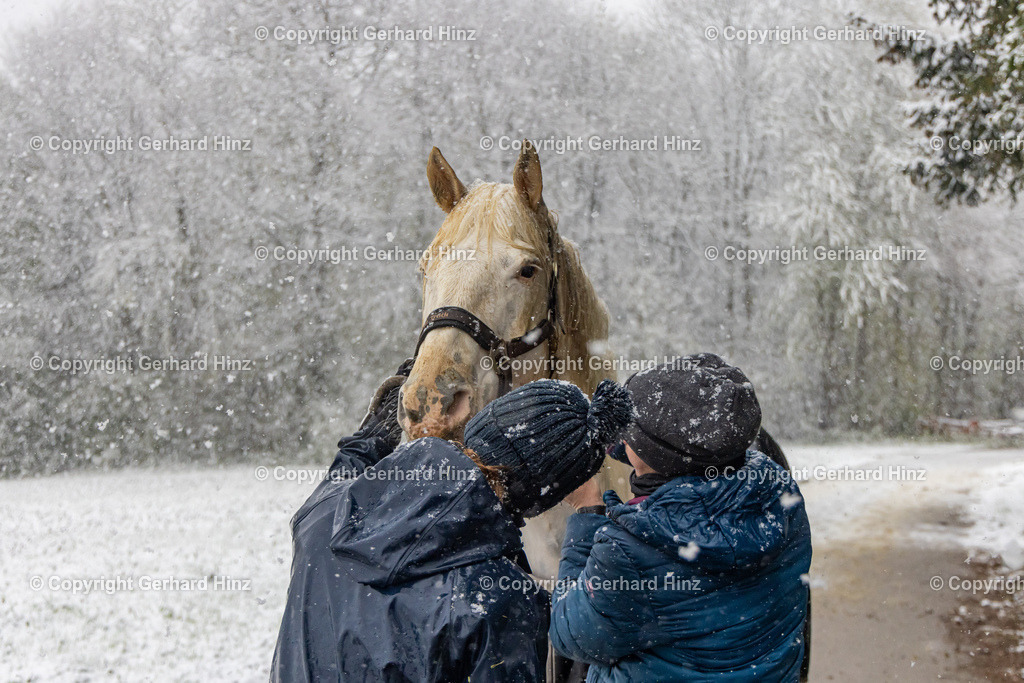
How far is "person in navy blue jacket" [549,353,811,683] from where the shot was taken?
131 cm

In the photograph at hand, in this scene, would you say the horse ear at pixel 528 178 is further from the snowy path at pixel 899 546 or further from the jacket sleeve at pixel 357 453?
the snowy path at pixel 899 546

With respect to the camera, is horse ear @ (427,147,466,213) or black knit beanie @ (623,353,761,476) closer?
black knit beanie @ (623,353,761,476)

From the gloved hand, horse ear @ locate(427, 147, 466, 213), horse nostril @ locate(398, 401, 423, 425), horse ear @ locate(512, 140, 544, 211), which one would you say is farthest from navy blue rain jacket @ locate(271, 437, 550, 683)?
horse ear @ locate(427, 147, 466, 213)

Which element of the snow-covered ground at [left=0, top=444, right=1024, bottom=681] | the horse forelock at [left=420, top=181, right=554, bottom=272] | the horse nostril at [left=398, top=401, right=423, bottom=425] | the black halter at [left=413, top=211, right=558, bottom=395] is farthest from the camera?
the snow-covered ground at [left=0, top=444, right=1024, bottom=681]

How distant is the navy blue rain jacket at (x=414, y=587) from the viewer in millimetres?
1180

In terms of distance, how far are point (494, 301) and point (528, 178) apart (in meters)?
0.56

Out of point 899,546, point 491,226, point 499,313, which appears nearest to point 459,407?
point 499,313

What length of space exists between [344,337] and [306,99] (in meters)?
5.41

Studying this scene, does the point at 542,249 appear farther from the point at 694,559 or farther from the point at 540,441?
the point at 694,559

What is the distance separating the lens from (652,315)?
16.1 meters

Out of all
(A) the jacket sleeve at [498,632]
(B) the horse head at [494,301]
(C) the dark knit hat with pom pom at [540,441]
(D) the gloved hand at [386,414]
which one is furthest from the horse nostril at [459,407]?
(A) the jacket sleeve at [498,632]

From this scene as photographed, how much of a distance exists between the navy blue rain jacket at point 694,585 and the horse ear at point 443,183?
68.6 inches

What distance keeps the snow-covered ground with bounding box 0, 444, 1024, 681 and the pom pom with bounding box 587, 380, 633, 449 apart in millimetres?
5316

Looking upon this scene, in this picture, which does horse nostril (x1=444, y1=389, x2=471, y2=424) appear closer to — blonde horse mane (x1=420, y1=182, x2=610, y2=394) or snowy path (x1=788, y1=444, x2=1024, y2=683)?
blonde horse mane (x1=420, y1=182, x2=610, y2=394)
